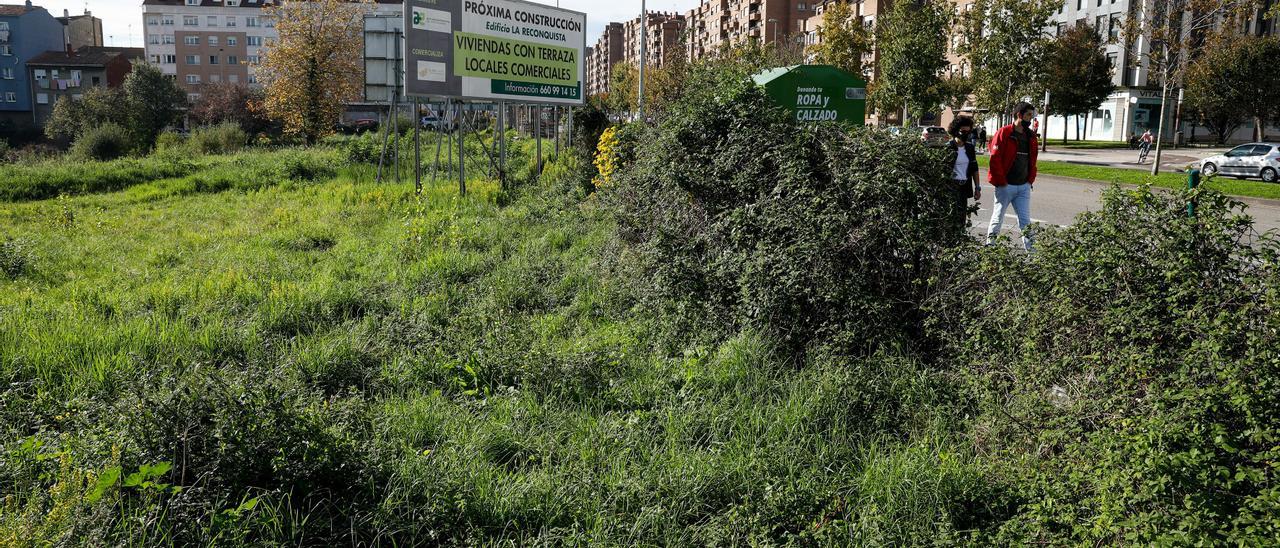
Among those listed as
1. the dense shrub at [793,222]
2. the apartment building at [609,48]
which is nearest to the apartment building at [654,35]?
the apartment building at [609,48]

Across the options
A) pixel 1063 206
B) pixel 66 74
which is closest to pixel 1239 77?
pixel 1063 206

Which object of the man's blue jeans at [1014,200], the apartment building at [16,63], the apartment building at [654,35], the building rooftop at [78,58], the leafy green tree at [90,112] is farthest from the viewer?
the apartment building at [654,35]

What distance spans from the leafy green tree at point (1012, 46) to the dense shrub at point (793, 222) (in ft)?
98.3

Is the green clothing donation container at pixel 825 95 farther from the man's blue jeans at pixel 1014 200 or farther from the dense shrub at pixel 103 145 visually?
the dense shrub at pixel 103 145

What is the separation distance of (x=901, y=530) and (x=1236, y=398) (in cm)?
134

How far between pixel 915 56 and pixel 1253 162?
14818 millimetres

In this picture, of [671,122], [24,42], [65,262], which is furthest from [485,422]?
[24,42]

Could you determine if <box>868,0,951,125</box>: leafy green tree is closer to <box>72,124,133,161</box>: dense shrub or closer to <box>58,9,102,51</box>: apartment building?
<box>72,124,133,161</box>: dense shrub

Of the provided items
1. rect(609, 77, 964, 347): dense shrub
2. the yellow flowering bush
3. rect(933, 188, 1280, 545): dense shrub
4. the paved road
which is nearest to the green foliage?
rect(609, 77, 964, 347): dense shrub

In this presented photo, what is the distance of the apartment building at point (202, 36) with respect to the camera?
10038 centimetres

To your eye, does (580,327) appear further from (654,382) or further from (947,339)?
(947,339)

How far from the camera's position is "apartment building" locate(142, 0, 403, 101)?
100 metres

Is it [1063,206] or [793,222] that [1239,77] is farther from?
[793,222]

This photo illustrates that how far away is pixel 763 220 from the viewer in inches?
250
